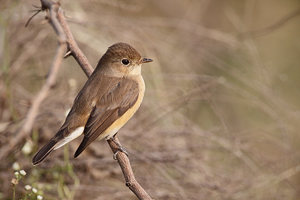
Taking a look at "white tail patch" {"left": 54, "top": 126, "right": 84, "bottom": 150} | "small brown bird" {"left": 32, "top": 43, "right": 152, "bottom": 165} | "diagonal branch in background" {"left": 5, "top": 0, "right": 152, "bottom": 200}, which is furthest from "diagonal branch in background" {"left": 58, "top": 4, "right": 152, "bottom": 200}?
"white tail patch" {"left": 54, "top": 126, "right": 84, "bottom": 150}

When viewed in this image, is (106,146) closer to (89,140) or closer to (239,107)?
(89,140)

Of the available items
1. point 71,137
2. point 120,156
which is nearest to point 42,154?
point 71,137

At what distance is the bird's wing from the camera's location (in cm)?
431

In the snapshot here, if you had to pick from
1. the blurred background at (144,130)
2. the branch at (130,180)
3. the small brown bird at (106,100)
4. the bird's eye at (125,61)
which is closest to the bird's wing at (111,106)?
the small brown bird at (106,100)

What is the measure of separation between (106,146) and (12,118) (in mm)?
1274

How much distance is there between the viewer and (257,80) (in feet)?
21.4

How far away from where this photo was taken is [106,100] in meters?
4.51

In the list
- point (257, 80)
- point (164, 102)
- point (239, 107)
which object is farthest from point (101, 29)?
point (239, 107)

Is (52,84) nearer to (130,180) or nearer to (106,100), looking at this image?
(130,180)

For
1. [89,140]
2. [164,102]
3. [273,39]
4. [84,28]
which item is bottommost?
[89,140]

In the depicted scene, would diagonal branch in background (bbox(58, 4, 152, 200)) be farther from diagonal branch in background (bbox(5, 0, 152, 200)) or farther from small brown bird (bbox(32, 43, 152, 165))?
small brown bird (bbox(32, 43, 152, 165))

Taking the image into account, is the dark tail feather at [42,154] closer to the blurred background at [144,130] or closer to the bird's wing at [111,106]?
the bird's wing at [111,106]

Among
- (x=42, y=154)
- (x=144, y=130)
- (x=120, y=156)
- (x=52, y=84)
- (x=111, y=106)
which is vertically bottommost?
(x=52, y=84)

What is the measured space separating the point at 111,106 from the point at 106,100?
8cm
